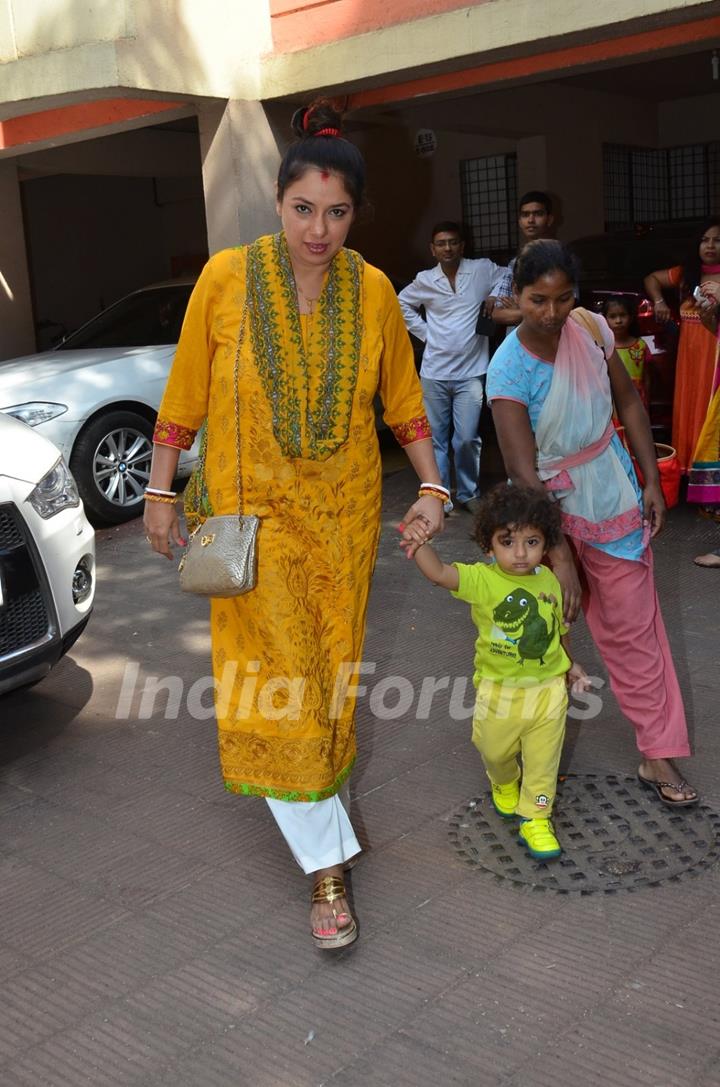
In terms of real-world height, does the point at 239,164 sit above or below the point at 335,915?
above

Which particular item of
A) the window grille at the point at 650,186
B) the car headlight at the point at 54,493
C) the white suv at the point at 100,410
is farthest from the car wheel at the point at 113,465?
the window grille at the point at 650,186

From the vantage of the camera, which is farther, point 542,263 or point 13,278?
point 13,278

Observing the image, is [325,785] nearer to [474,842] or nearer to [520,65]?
[474,842]

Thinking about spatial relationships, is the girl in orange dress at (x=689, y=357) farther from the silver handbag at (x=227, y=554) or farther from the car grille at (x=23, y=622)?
the silver handbag at (x=227, y=554)

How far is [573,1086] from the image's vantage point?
2.60m

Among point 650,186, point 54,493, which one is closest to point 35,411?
point 54,493

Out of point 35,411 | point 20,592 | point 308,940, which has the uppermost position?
point 35,411

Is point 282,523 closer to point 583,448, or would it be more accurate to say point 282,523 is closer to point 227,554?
point 227,554

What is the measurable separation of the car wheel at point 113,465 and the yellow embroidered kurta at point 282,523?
5.09 m

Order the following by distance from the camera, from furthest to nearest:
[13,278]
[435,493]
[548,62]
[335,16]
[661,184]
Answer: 1. [661,184]
2. [13,278]
3. [335,16]
4. [548,62]
5. [435,493]

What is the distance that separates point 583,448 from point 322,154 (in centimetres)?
118

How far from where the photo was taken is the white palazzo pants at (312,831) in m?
3.35

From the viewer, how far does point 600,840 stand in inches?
144

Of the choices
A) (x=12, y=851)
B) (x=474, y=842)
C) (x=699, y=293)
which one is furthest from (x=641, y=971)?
(x=699, y=293)
